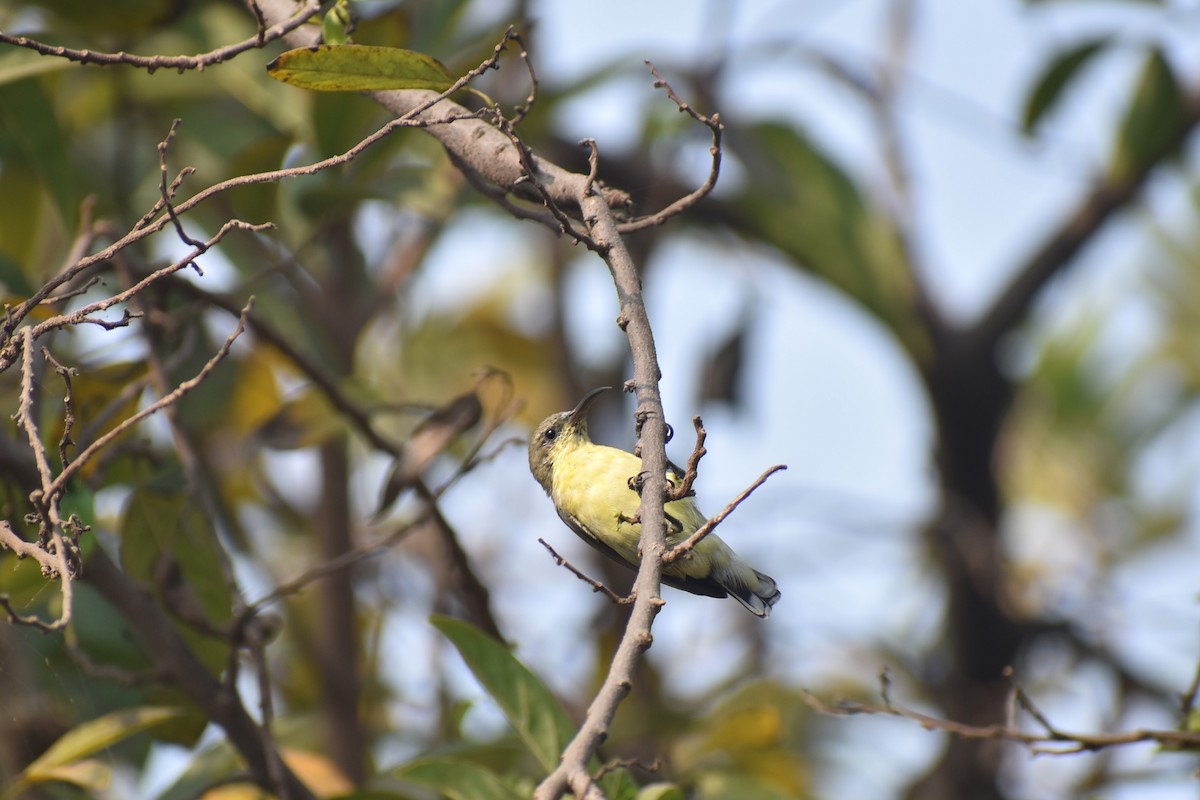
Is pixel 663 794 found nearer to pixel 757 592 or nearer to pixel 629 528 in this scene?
pixel 629 528

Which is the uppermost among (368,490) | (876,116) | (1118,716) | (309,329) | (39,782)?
(876,116)

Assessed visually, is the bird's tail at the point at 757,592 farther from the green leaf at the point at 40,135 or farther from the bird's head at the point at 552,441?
the green leaf at the point at 40,135

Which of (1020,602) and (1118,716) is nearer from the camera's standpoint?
(1118,716)

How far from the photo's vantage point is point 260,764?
2.47 meters

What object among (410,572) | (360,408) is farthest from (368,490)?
(360,408)

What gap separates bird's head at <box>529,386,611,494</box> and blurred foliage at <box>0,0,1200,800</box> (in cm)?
27

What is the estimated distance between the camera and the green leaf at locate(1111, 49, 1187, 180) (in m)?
3.90

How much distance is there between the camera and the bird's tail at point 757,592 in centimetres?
279

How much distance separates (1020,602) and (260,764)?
118 inches

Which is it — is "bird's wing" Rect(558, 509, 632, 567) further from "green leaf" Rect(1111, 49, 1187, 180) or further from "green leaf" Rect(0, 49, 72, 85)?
"green leaf" Rect(1111, 49, 1187, 180)

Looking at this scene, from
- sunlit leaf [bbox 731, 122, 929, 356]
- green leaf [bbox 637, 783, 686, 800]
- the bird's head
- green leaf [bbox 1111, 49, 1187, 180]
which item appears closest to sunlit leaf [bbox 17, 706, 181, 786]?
green leaf [bbox 637, 783, 686, 800]

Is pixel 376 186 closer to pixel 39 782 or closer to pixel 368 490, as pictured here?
pixel 39 782

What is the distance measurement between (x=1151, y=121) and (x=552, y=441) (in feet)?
7.49

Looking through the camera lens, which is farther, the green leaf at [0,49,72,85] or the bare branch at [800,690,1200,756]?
the green leaf at [0,49,72,85]
